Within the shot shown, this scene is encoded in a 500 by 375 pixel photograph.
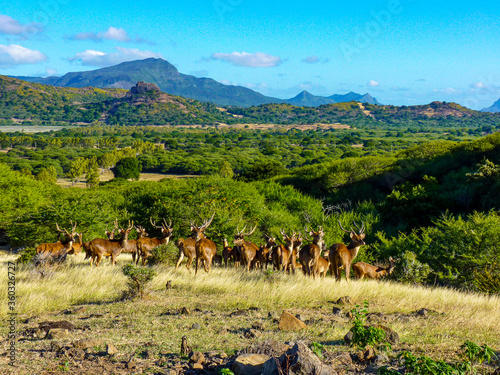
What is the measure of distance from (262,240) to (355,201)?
21.8 meters

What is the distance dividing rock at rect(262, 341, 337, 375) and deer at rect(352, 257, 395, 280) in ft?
30.1

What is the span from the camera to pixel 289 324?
7.32m

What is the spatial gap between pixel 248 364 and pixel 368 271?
385 inches

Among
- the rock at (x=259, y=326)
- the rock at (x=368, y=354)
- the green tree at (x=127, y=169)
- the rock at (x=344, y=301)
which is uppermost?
the rock at (x=368, y=354)

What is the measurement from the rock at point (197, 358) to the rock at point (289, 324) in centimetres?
195

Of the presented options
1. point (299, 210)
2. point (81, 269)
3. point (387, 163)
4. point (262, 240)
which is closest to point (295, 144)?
point (387, 163)

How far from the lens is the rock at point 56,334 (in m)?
6.50

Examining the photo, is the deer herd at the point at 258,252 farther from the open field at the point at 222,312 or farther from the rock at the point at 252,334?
the rock at the point at 252,334

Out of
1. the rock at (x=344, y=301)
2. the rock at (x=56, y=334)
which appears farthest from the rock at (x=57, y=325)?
the rock at (x=344, y=301)

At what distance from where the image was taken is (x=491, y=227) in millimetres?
16344

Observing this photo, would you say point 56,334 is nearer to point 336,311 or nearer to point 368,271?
point 336,311

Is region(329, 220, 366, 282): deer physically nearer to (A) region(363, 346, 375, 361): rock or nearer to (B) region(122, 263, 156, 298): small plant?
(B) region(122, 263, 156, 298): small plant

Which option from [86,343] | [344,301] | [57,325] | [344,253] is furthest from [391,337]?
[344,253]

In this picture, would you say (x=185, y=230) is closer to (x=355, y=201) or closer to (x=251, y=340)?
(x=251, y=340)
